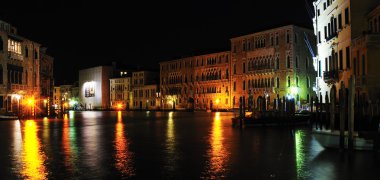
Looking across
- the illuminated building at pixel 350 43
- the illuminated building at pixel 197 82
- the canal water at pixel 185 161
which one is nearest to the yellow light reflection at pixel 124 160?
the canal water at pixel 185 161

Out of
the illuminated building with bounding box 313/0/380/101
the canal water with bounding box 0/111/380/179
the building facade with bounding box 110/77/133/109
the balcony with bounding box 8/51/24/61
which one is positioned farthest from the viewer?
the building facade with bounding box 110/77/133/109

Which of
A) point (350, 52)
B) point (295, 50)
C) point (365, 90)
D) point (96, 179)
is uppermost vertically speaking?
point (295, 50)

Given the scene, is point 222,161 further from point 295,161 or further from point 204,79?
point 204,79

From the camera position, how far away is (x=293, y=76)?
7850 cm

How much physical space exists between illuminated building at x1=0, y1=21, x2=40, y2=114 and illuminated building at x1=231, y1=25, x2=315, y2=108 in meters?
36.8

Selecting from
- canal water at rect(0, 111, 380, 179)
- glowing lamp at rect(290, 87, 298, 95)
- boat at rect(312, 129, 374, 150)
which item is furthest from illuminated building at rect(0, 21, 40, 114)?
boat at rect(312, 129, 374, 150)

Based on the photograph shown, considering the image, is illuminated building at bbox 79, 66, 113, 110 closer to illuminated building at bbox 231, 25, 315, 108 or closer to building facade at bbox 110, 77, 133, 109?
building facade at bbox 110, 77, 133, 109

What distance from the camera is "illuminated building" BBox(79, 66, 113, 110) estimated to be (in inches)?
5728

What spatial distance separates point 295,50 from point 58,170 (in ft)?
230

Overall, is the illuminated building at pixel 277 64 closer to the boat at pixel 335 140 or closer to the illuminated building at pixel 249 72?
the illuminated building at pixel 249 72

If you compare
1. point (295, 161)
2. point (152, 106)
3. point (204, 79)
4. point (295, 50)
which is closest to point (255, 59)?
point (295, 50)

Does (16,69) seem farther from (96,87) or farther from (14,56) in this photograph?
(96,87)

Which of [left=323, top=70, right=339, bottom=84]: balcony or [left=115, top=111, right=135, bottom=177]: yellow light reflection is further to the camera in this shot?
[left=323, top=70, right=339, bottom=84]: balcony

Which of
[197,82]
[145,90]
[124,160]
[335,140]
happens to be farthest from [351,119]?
[145,90]
